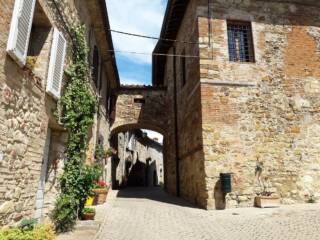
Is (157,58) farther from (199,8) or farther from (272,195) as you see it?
(272,195)

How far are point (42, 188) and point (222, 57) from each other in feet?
20.8

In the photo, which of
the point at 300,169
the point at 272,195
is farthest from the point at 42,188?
the point at 300,169

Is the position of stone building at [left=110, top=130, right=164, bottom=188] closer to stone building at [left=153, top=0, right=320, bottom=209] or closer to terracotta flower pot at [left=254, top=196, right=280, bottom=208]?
stone building at [left=153, top=0, right=320, bottom=209]

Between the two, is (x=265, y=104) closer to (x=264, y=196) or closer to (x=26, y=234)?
(x=264, y=196)

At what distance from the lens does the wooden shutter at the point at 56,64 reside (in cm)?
494

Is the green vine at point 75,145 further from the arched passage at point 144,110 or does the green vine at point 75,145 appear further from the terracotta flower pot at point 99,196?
the arched passage at point 144,110

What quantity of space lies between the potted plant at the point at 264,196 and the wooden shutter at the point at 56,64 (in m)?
5.73

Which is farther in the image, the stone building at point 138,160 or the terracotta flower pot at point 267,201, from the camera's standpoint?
the stone building at point 138,160

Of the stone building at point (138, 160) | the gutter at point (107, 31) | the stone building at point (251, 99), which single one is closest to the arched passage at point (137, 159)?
the stone building at point (138, 160)

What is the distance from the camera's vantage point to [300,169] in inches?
319

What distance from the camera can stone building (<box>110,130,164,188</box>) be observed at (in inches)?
774

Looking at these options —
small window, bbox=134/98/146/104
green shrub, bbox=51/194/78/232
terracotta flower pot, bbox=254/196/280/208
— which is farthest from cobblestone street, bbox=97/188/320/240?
small window, bbox=134/98/146/104

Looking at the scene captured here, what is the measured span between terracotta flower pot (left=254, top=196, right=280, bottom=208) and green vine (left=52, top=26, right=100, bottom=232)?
433cm

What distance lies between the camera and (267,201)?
7363 millimetres
